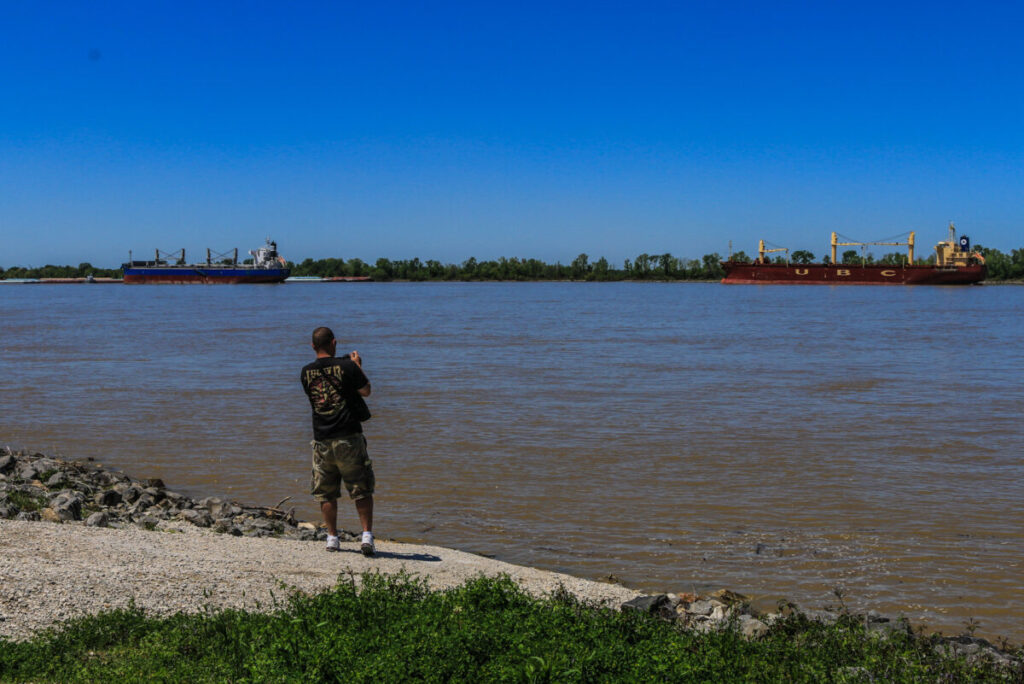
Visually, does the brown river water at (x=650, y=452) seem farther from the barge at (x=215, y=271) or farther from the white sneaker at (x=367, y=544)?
the barge at (x=215, y=271)

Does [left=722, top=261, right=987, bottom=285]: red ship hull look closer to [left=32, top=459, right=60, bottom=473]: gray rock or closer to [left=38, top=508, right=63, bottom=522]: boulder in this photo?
[left=32, top=459, right=60, bottom=473]: gray rock

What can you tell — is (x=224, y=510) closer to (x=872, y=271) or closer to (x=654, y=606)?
(x=654, y=606)

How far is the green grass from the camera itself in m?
4.90

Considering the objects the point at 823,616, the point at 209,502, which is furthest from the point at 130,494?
the point at 823,616

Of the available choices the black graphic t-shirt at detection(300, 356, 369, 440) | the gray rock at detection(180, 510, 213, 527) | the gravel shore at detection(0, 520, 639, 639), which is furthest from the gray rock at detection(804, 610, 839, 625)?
the gray rock at detection(180, 510, 213, 527)

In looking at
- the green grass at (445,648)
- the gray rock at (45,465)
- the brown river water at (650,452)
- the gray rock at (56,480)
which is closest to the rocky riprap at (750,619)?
the green grass at (445,648)

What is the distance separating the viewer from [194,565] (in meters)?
7.17

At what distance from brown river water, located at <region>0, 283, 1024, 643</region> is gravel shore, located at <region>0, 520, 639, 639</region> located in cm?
105

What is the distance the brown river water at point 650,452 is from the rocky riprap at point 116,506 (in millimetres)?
899

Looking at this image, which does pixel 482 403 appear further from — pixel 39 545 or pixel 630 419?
pixel 39 545

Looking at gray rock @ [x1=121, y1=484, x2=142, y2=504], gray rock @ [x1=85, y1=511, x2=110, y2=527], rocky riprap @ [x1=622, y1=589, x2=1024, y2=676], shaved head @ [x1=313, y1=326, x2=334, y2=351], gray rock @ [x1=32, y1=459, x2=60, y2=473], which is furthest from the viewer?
gray rock @ [x1=32, y1=459, x2=60, y2=473]

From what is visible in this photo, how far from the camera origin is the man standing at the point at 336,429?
26.0ft

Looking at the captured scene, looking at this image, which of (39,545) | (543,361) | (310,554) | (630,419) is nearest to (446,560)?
(310,554)

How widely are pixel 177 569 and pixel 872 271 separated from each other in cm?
13095
